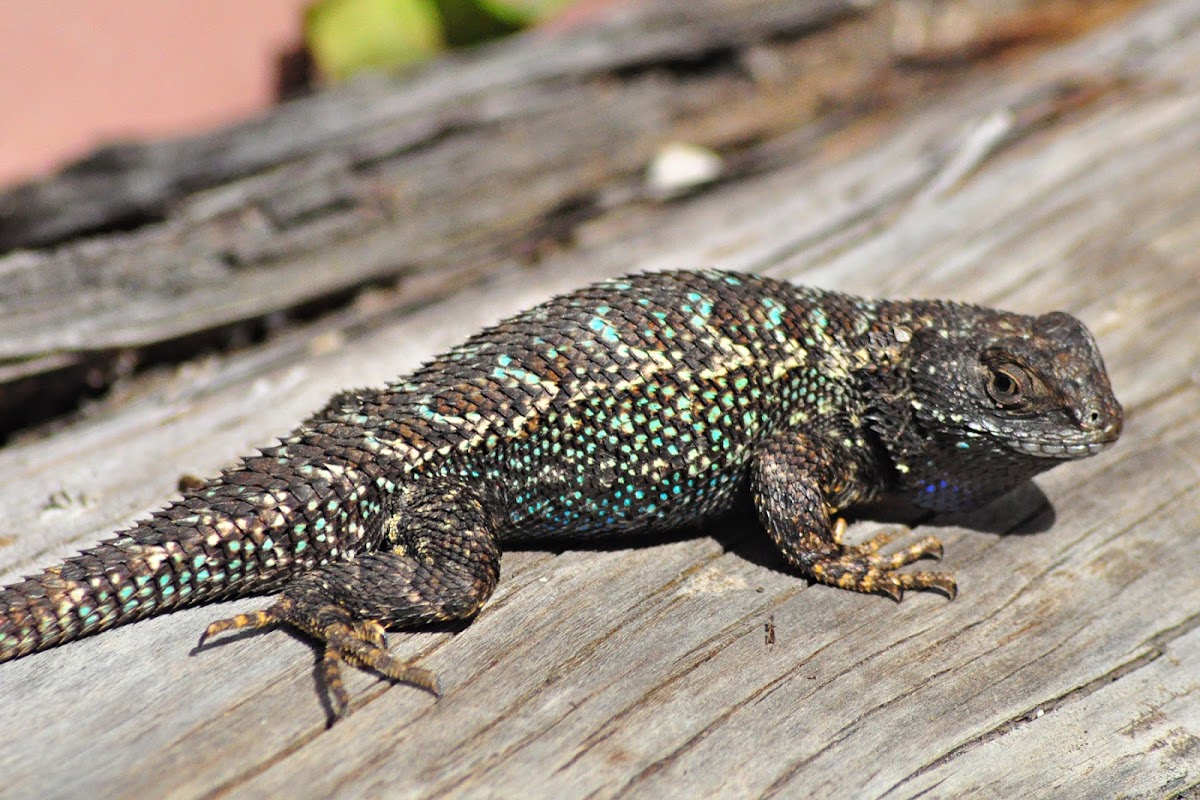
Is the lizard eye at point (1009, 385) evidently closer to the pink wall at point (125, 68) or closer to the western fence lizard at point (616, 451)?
the western fence lizard at point (616, 451)

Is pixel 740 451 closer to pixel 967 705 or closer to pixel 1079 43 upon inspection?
pixel 967 705

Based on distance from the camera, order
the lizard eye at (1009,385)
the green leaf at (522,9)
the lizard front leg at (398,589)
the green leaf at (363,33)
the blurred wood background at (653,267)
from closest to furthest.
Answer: the blurred wood background at (653,267), the lizard front leg at (398,589), the lizard eye at (1009,385), the green leaf at (363,33), the green leaf at (522,9)

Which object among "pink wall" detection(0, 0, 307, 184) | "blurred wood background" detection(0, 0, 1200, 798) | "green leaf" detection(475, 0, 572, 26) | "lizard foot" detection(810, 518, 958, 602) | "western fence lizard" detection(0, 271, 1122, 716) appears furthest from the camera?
"green leaf" detection(475, 0, 572, 26)

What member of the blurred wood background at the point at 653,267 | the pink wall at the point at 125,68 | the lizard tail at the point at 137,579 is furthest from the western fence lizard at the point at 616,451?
the pink wall at the point at 125,68

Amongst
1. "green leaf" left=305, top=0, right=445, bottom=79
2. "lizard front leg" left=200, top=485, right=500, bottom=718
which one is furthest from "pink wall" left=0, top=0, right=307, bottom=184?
"lizard front leg" left=200, top=485, right=500, bottom=718

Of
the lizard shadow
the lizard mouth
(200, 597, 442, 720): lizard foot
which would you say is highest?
(200, 597, 442, 720): lizard foot

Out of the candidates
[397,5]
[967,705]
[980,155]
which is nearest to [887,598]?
[967,705]

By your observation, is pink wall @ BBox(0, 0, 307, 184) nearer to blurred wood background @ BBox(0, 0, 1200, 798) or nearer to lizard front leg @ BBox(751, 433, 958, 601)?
blurred wood background @ BBox(0, 0, 1200, 798)

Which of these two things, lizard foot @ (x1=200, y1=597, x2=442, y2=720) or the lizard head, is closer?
lizard foot @ (x1=200, y1=597, x2=442, y2=720)
